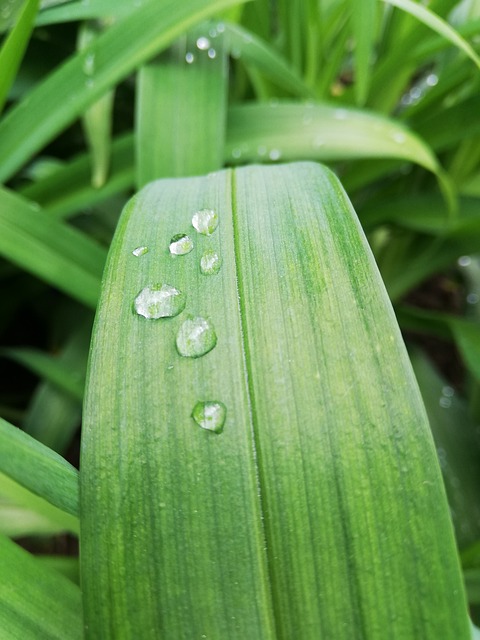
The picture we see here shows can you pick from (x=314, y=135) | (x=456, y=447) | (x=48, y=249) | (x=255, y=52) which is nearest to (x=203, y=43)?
(x=255, y=52)

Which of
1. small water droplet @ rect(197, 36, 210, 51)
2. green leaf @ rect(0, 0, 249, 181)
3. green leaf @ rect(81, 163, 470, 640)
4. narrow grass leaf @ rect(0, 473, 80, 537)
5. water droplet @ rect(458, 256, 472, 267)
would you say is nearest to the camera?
green leaf @ rect(81, 163, 470, 640)

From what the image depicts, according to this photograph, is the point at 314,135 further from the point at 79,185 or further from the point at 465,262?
the point at 465,262

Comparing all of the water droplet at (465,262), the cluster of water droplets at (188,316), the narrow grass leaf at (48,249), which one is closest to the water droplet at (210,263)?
the cluster of water droplets at (188,316)

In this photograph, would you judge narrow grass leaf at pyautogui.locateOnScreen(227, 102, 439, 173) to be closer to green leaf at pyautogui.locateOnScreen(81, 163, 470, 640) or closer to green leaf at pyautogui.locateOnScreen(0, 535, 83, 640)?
green leaf at pyautogui.locateOnScreen(81, 163, 470, 640)

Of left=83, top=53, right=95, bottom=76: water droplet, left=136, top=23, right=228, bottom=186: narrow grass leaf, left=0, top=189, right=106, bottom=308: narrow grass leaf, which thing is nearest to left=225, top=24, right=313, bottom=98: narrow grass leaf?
left=136, top=23, right=228, bottom=186: narrow grass leaf

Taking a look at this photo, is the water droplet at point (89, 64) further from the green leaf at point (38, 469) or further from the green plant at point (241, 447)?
the green leaf at point (38, 469)

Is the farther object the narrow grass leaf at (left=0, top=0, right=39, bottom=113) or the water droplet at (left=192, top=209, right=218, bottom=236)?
the narrow grass leaf at (left=0, top=0, right=39, bottom=113)

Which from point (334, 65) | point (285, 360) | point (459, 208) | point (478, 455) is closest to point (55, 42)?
point (334, 65)
